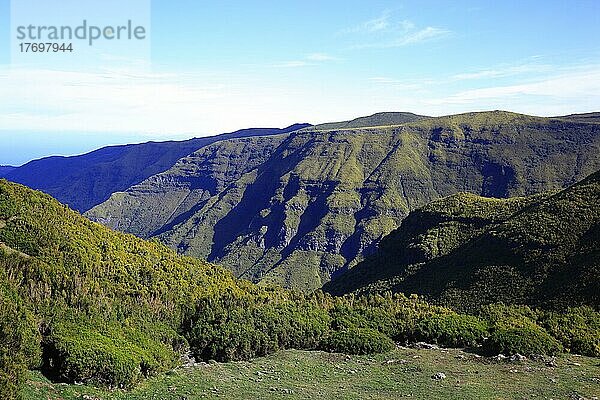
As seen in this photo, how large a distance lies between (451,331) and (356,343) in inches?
331

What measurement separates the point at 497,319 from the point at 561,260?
1190 inches

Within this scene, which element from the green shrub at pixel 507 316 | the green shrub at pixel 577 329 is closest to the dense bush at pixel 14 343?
the green shrub at pixel 507 316

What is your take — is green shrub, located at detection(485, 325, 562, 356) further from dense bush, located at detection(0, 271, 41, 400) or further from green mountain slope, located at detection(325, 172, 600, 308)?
dense bush, located at detection(0, 271, 41, 400)

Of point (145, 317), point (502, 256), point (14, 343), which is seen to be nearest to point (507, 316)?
point (145, 317)

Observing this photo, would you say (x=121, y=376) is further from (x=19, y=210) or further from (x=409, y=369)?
(x=19, y=210)

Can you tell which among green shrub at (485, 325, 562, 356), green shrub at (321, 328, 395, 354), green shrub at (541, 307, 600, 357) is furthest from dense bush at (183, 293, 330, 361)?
green shrub at (541, 307, 600, 357)

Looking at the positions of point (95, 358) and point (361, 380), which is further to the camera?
point (361, 380)

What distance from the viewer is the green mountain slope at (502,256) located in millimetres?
66188

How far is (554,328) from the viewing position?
42219 mm

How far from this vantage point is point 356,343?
118 feet

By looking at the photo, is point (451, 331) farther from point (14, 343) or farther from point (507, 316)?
point (14, 343)

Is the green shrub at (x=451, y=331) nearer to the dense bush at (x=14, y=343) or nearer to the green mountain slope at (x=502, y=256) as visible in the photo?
the green mountain slope at (x=502, y=256)

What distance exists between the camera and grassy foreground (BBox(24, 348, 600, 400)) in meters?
25.0

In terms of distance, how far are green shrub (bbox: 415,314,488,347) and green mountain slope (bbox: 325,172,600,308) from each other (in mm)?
24305
